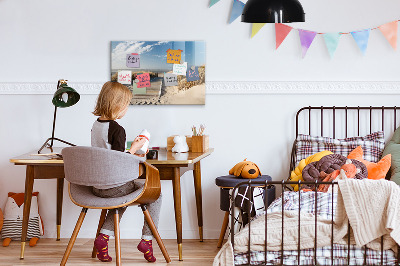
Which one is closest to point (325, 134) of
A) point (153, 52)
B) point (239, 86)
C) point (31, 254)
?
point (239, 86)

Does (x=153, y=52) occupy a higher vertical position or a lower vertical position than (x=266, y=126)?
higher

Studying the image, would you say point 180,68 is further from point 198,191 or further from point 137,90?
point 198,191

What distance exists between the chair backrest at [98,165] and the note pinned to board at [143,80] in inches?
45.7

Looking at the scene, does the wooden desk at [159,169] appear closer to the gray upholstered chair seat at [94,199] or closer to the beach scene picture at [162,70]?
the gray upholstered chair seat at [94,199]

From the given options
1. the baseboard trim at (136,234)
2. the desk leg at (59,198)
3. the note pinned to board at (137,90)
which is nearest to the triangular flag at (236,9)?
the note pinned to board at (137,90)

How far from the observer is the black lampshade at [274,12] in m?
3.13

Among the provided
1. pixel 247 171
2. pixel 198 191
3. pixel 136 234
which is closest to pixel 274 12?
pixel 247 171

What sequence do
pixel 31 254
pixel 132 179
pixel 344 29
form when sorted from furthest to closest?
pixel 344 29, pixel 31 254, pixel 132 179

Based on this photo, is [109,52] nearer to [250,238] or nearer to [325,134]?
[325,134]

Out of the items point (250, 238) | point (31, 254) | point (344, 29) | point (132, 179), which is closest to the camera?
point (250, 238)

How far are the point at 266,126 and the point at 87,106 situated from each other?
1307 mm

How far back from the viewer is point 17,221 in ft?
14.1

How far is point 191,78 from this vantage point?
4.38 m

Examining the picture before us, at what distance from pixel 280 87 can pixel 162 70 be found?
2.80 ft
